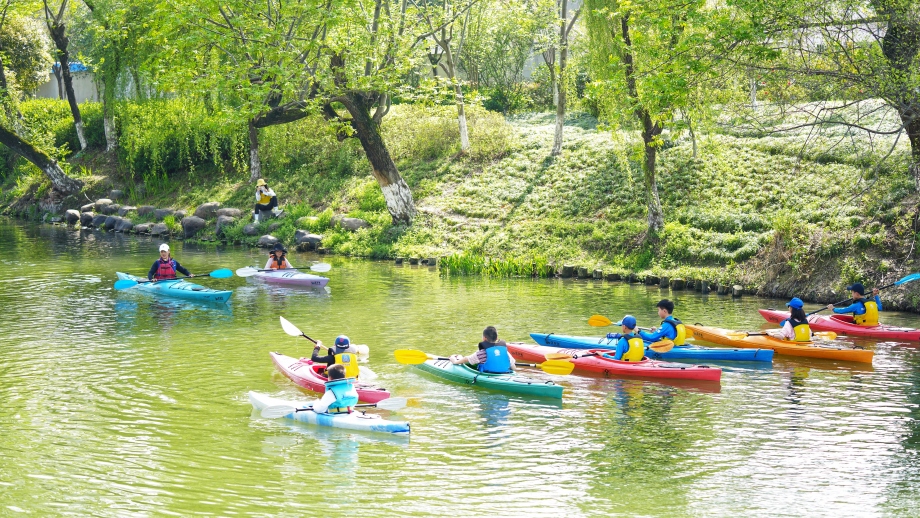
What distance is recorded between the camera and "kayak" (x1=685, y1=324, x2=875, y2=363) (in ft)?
46.6

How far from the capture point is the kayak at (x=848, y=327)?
15.7m

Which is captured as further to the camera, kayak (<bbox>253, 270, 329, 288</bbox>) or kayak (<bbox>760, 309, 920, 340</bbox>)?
kayak (<bbox>253, 270, 329, 288</bbox>)

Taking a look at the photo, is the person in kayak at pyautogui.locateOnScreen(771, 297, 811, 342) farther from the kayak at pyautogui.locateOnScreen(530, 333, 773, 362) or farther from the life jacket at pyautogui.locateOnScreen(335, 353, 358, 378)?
the life jacket at pyautogui.locateOnScreen(335, 353, 358, 378)

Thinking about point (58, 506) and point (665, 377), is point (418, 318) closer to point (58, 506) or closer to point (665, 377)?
point (665, 377)

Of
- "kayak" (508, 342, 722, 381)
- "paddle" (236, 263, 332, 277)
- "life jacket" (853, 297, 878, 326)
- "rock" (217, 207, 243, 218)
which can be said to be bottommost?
"kayak" (508, 342, 722, 381)

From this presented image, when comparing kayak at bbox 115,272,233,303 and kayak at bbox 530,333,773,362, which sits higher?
kayak at bbox 115,272,233,303

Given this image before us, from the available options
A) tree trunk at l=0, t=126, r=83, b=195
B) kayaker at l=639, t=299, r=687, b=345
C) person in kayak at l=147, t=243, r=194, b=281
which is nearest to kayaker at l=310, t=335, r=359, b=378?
kayaker at l=639, t=299, r=687, b=345

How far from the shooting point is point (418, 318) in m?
17.9

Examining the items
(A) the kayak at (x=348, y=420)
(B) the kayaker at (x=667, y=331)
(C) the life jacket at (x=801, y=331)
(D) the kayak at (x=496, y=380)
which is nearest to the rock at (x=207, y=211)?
(D) the kayak at (x=496, y=380)

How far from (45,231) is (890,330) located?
28.3 meters

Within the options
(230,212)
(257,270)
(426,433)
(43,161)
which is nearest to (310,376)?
(426,433)

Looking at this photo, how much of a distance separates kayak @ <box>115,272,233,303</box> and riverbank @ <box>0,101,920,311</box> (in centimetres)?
688

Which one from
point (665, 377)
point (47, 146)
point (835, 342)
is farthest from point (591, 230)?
point (47, 146)

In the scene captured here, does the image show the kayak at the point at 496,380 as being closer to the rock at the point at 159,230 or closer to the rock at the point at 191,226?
the rock at the point at 191,226
